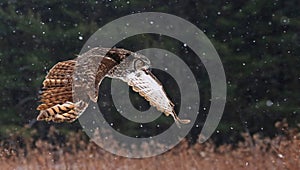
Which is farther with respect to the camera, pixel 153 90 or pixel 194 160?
pixel 194 160

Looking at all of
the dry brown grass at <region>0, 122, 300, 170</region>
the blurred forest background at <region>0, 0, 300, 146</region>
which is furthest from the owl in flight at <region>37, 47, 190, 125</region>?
the blurred forest background at <region>0, 0, 300, 146</region>

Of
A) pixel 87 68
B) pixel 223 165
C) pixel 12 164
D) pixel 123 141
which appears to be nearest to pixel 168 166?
pixel 223 165

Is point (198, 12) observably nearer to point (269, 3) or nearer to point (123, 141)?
point (269, 3)

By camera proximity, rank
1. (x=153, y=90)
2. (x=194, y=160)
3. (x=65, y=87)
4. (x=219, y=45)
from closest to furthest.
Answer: (x=65, y=87), (x=153, y=90), (x=194, y=160), (x=219, y=45)

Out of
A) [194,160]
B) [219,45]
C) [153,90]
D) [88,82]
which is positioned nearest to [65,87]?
[88,82]

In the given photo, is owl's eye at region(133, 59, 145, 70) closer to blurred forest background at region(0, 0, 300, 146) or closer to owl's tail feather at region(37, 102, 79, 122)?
owl's tail feather at region(37, 102, 79, 122)

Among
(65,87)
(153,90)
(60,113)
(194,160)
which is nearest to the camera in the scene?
(60,113)

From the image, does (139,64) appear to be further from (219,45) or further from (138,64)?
(219,45)
